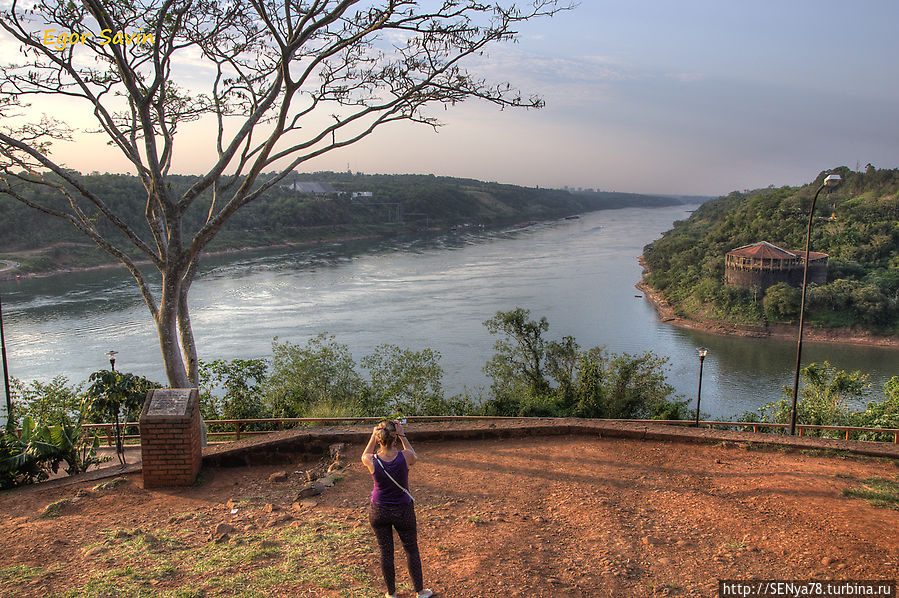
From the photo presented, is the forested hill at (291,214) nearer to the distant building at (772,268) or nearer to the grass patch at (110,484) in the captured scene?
the grass patch at (110,484)

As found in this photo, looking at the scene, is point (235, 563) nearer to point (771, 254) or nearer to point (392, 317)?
point (392, 317)

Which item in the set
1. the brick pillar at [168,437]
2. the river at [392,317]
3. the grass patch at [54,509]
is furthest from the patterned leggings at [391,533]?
the river at [392,317]

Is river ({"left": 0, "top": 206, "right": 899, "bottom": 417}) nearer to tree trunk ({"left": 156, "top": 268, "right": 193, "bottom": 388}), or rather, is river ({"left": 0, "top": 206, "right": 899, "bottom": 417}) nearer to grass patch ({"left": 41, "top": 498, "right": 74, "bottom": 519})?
tree trunk ({"left": 156, "top": 268, "right": 193, "bottom": 388})

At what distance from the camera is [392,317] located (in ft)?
117

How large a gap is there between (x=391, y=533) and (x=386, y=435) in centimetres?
58

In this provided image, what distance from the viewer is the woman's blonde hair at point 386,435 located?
346 cm

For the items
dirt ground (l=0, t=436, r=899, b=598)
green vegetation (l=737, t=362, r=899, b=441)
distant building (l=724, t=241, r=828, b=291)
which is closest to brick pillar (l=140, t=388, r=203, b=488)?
dirt ground (l=0, t=436, r=899, b=598)

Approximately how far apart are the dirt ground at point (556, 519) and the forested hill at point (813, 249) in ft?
114

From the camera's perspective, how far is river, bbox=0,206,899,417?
27844 millimetres

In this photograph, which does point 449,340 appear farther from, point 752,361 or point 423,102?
point 423,102

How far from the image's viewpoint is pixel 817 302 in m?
37.0

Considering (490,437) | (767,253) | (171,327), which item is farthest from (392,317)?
(490,437)

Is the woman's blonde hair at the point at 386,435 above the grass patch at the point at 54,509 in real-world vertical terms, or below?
above

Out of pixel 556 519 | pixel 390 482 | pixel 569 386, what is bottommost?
pixel 569 386
